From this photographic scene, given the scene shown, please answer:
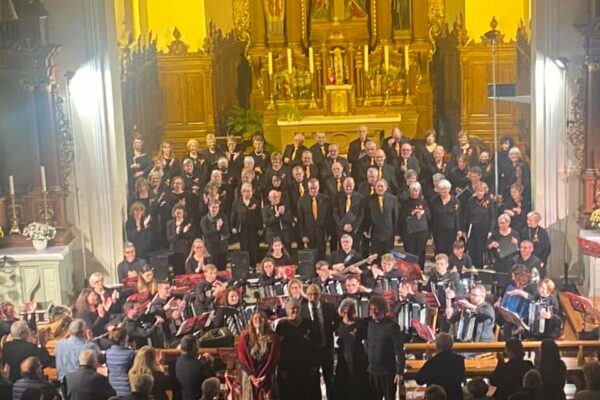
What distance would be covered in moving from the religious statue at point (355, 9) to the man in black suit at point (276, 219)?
22.0ft

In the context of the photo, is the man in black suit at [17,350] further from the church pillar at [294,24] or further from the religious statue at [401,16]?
the religious statue at [401,16]

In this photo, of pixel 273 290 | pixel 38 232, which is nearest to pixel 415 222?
pixel 273 290

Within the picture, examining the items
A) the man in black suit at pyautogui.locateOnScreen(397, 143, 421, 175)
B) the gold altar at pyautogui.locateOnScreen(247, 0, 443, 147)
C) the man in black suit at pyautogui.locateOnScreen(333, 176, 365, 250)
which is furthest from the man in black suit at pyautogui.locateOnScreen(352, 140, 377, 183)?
the gold altar at pyautogui.locateOnScreen(247, 0, 443, 147)

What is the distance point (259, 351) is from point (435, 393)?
1.78 metres

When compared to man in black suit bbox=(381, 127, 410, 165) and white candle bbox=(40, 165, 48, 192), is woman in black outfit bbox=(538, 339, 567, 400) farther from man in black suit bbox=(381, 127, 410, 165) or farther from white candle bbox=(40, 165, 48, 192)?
white candle bbox=(40, 165, 48, 192)

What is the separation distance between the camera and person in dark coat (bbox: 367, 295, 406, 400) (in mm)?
9789

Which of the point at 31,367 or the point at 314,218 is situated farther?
the point at 314,218

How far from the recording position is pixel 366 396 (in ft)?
33.1

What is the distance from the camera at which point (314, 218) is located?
1398cm

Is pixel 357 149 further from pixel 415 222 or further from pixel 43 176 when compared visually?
pixel 43 176

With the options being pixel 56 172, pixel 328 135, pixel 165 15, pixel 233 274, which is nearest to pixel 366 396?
pixel 233 274

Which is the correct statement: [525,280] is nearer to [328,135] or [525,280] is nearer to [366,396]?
[366,396]

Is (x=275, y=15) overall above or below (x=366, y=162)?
above

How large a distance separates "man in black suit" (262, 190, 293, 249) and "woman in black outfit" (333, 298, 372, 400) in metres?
3.61
